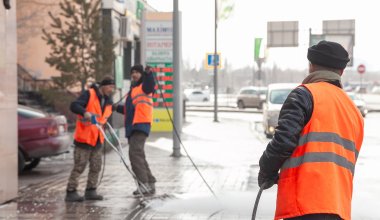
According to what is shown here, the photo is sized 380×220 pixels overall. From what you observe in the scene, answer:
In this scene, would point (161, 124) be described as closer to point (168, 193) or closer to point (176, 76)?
point (176, 76)

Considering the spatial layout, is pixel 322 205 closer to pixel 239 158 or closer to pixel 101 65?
pixel 239 158

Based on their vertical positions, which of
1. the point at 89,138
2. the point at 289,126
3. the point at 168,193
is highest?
the point at 289,126

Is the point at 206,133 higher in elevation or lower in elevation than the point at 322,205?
lower

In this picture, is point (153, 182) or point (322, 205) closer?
point (322, 205)

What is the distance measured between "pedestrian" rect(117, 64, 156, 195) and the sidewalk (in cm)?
35

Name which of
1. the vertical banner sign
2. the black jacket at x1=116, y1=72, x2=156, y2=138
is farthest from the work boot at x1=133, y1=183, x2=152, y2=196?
the vertical banner sign

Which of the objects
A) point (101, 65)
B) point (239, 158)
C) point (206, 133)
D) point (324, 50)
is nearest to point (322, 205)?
point (324, 50)

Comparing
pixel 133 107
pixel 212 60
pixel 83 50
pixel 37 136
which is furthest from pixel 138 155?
pixel 212 60

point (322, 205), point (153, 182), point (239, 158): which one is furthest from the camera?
point (239, 158)

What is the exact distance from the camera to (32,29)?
2283cm

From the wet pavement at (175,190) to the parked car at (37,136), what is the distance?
40 centimetres

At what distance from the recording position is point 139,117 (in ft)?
29.3

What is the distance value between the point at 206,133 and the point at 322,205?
1703cm

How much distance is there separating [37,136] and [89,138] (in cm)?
342
